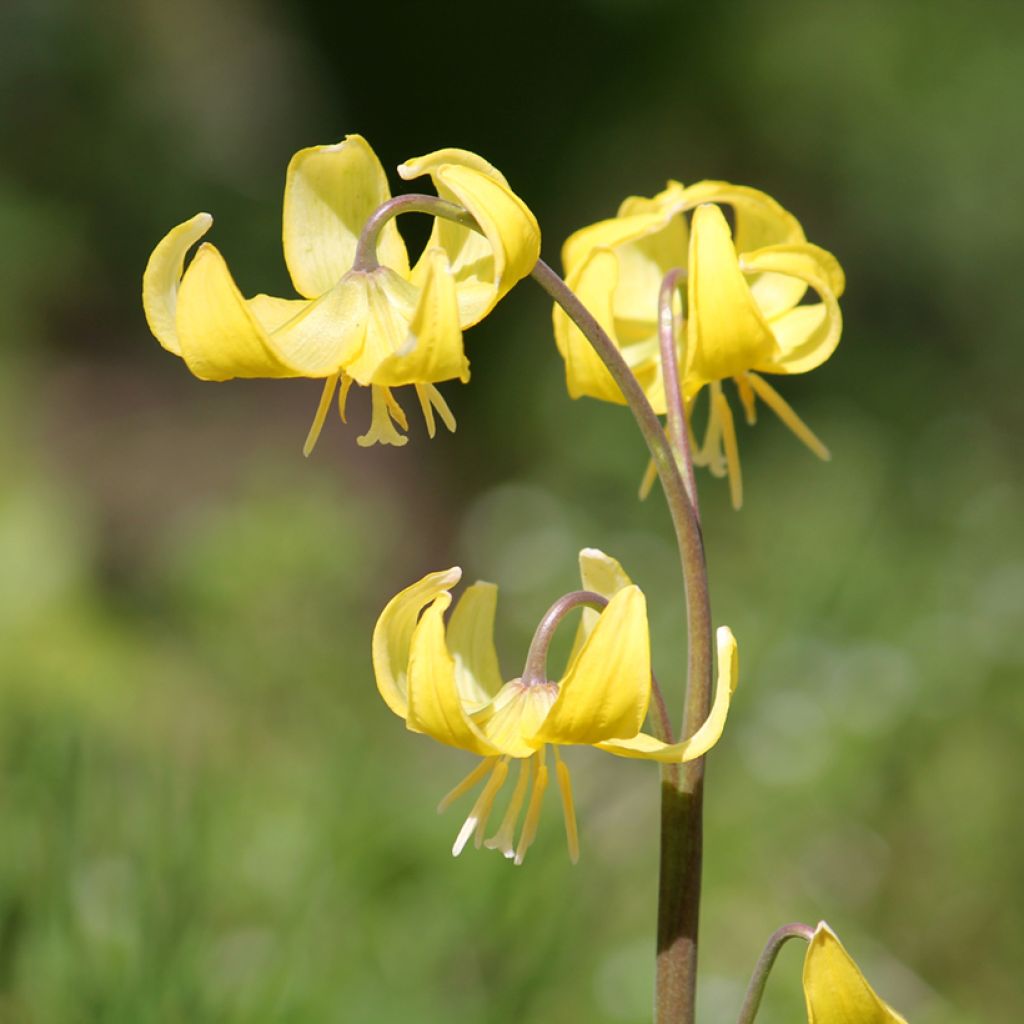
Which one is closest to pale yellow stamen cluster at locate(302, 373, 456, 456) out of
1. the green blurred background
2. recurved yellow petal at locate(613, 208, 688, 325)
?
recurved yellow petal at locate(613, 208, 688, 325)

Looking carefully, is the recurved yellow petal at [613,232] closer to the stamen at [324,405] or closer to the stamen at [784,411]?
the stamen at [784,411]

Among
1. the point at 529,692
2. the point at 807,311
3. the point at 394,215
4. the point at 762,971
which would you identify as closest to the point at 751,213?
the point at 807,311

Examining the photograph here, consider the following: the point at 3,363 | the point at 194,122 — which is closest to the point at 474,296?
the point at 3,363

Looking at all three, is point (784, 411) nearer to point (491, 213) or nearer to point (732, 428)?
point (732, 428)

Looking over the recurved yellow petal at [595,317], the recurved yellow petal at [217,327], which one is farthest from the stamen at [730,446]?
the recurved yellow petal at [217,327]

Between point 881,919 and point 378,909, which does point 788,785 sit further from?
point 378,909
